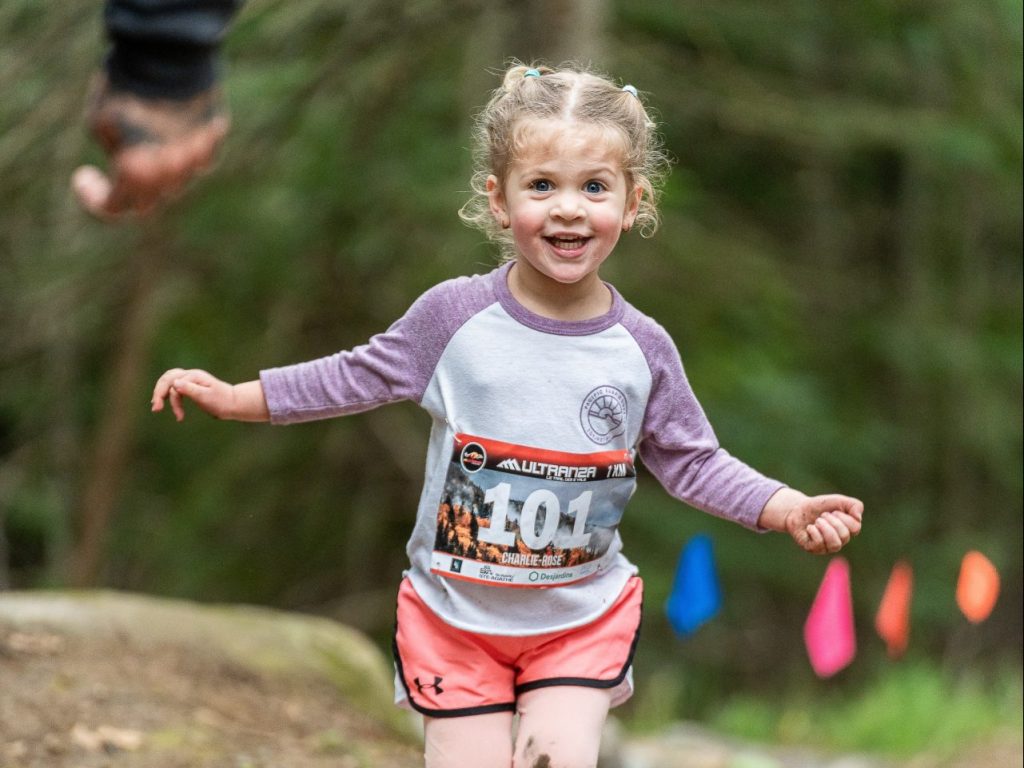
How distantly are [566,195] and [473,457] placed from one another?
0.49 metres

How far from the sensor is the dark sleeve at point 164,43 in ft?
5.77

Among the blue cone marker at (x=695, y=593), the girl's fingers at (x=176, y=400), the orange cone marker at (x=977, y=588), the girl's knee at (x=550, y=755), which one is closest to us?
the girl's fingers at (x=176, y=400)

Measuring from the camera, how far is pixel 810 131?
6.68 meters

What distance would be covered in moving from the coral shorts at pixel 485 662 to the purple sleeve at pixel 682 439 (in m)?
0.28

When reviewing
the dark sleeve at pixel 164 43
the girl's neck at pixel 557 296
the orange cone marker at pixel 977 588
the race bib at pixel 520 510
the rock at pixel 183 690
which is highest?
the dark sleeve at pixel 164 43

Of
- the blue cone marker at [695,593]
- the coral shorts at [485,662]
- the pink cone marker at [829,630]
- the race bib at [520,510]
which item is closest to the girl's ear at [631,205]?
the race bib at [520,510]

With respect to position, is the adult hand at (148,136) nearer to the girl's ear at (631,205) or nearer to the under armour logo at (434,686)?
the girl's ear at (631,205)

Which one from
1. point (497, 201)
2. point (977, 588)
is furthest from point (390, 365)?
point (977, 588)

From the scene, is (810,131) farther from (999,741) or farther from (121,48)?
(121,48)

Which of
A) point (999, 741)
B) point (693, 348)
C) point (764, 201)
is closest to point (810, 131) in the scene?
point (693, 348)

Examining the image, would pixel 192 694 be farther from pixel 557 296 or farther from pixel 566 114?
pixel 566 114

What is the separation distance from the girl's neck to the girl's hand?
51 centimetres

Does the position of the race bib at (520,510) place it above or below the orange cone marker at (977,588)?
above

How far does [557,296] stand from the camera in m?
2.51
